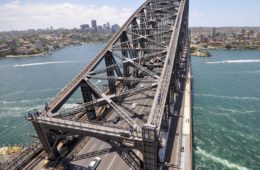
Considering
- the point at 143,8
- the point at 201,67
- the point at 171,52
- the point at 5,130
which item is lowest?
the point at 5,130

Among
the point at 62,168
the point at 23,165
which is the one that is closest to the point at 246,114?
the point at 62,168

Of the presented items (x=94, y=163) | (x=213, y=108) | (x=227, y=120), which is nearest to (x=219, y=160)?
(x=227, y=120)

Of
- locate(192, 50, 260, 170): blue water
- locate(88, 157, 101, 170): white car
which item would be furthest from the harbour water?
locate(88, 157, 101, 170): white car

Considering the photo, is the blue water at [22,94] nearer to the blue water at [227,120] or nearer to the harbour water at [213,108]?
the harbour water at [213,108]

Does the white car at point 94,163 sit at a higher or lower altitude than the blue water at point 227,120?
higher

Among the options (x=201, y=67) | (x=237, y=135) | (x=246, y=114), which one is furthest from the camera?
(x=201, y=67)

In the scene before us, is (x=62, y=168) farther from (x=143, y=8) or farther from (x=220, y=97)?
(x=220, y=97)

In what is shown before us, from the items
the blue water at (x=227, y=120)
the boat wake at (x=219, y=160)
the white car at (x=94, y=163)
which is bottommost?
the boat wake at (x=219, y=160)

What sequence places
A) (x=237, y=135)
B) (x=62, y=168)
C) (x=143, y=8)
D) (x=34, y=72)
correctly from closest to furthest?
(x=62, y=168) < (x=237, y=135) < (x=143, y=8) < (x=34, y=72)

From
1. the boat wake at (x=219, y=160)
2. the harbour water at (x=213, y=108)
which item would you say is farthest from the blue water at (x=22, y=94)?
the boat wake at (x=219, y=160)
